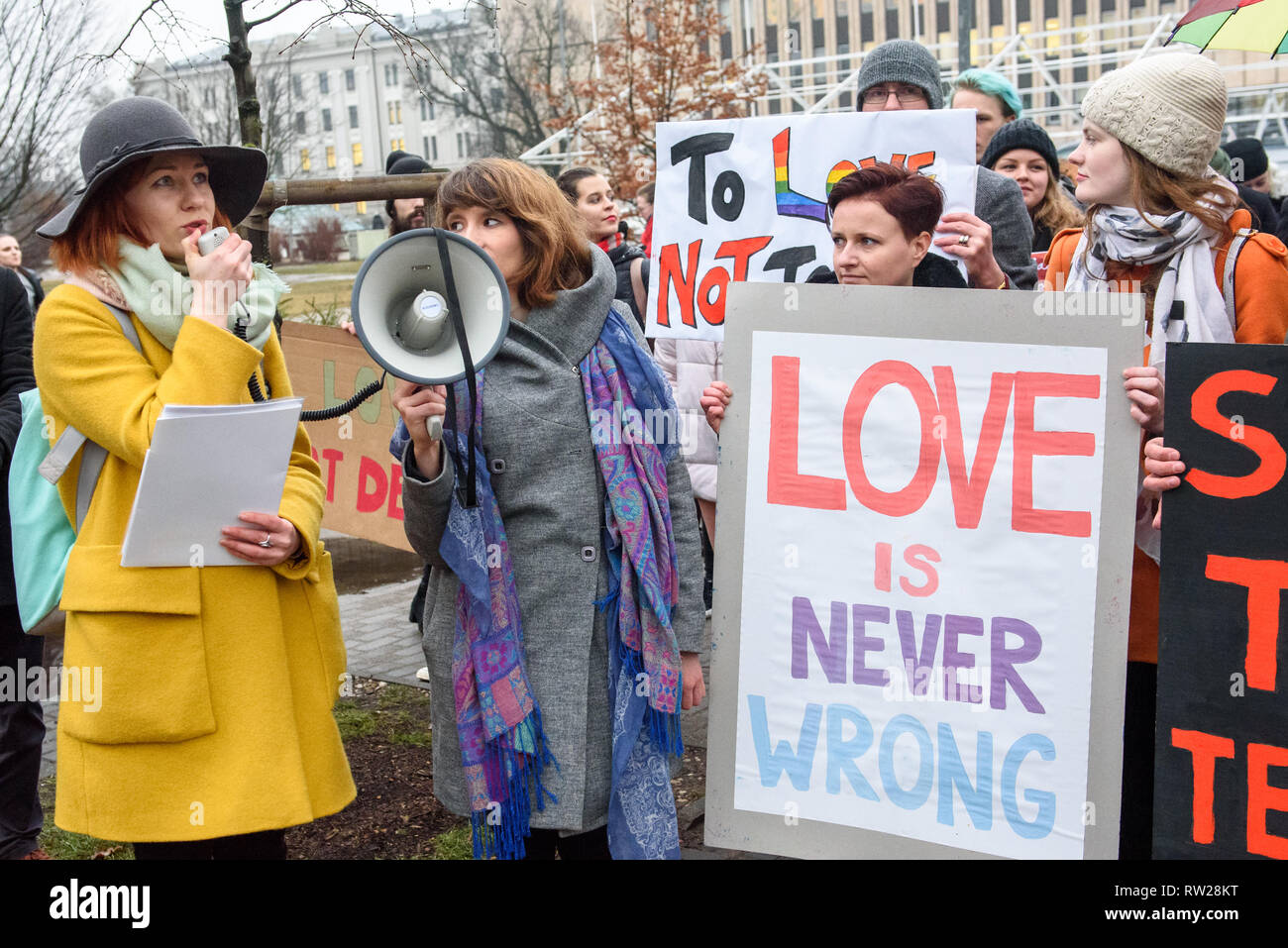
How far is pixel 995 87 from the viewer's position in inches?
191

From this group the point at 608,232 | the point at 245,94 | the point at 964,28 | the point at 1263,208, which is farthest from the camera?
the point at 964,28

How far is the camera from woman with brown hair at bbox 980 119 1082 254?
177 inches

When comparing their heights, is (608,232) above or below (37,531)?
above

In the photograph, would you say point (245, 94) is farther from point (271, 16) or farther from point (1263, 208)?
point (1263, 208)

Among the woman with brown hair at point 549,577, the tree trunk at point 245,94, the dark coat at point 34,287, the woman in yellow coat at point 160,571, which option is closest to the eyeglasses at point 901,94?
the woman with brown hair at point 549,577

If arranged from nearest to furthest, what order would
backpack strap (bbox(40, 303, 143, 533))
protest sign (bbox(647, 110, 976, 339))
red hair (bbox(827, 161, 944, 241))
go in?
backpack strap (bbox(40, 303, 143, 533)) < red hair (bbox(827, 161, 944, 241)) < protest sign (bbox(647, 110, 976, 339))

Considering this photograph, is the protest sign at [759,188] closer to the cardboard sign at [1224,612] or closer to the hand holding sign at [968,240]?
the hand holding sign at [968,240]

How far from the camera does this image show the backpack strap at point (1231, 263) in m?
2.51

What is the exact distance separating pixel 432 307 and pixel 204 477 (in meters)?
0.56

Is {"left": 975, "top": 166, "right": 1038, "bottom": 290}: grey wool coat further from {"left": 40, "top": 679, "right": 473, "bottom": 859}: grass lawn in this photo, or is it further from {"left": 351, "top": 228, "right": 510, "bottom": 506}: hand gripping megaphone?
{"left": 40, "top": 679, "right": 473, "bottom": 859}: grass lawn

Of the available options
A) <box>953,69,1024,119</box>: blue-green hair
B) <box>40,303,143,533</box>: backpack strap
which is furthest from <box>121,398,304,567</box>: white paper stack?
<box>953,69,1024,119</box>: blue-green hair

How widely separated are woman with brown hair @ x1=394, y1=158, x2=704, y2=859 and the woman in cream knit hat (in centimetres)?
111

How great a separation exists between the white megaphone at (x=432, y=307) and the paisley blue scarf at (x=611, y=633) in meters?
0.25

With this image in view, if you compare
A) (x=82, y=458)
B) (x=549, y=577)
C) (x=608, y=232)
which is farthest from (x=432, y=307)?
(x=608, y=232)
